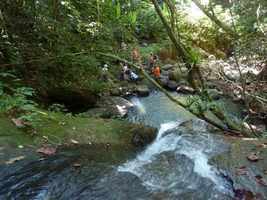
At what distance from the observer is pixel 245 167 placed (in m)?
3.82

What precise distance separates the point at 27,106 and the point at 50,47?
64.5 inches

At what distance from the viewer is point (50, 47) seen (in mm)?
5984

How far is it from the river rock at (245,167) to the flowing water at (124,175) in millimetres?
97

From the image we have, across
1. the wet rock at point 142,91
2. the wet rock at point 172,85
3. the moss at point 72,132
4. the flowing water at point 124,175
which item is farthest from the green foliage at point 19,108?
the wet rock at point 172,85

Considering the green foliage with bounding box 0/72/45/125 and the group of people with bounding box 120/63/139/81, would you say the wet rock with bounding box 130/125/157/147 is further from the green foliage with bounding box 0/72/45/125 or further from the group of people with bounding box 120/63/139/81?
the group of people with bounding box 120/63/139/81

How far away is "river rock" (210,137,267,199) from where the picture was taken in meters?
3.46

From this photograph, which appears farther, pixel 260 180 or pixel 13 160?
pixel 13 160

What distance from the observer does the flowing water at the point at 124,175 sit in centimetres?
335

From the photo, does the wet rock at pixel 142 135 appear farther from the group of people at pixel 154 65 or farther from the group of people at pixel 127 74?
the group of people at pixel 154 65

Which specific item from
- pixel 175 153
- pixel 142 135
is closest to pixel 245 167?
pixel 175 153

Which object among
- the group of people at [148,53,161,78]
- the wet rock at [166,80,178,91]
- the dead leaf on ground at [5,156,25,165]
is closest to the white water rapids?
the dead leaf on ground at [5,156,25,165]

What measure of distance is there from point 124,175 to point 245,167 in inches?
48.2

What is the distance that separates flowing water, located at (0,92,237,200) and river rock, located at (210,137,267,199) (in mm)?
97

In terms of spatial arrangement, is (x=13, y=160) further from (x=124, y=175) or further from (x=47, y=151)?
(x=124, y=175)
